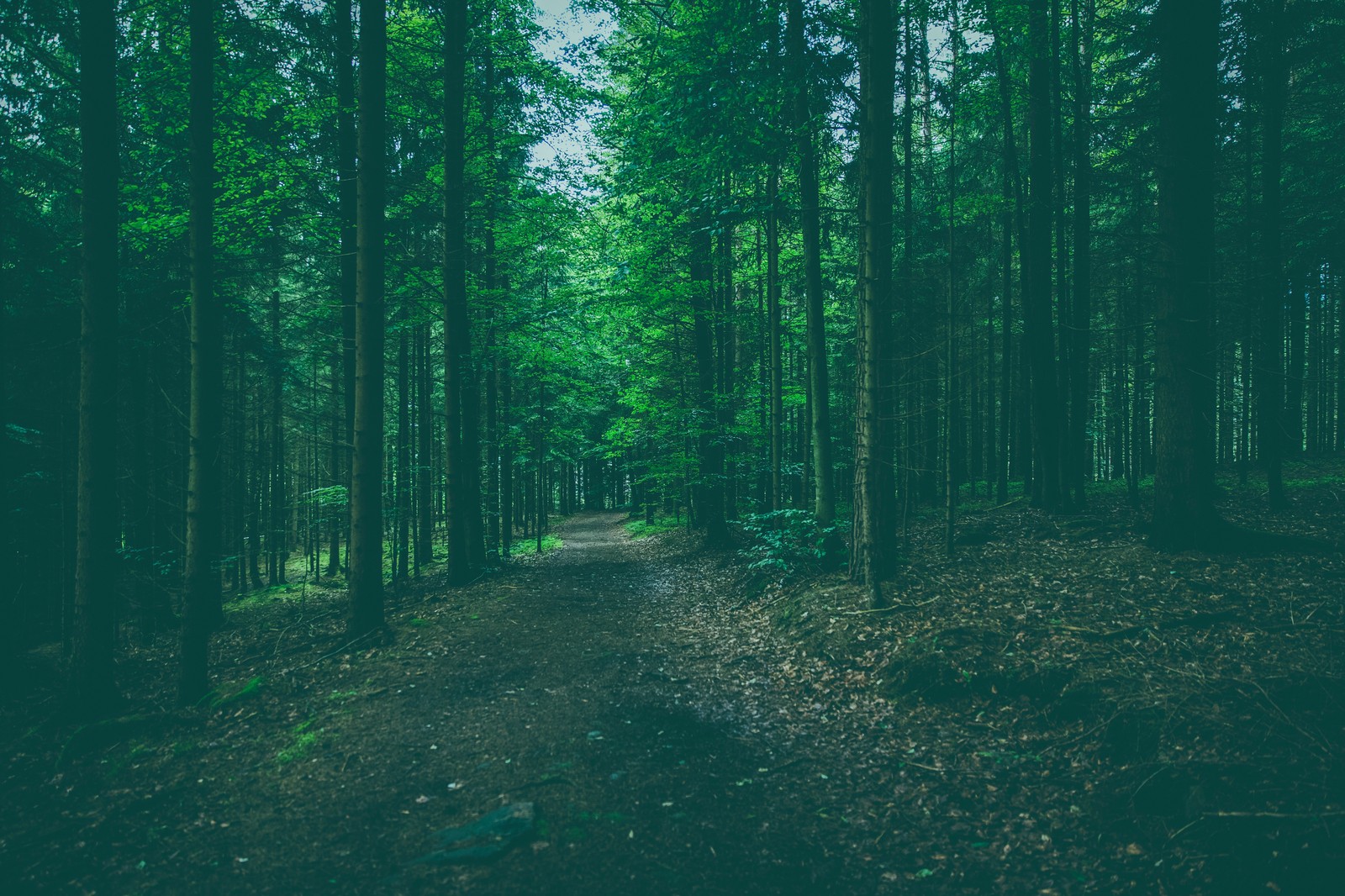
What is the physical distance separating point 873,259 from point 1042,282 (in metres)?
7.69

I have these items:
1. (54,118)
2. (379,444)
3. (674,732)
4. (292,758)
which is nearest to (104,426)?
(379,444)

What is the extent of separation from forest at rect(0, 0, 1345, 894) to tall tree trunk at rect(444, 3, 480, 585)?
0.12 metres

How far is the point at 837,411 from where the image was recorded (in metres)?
26.8

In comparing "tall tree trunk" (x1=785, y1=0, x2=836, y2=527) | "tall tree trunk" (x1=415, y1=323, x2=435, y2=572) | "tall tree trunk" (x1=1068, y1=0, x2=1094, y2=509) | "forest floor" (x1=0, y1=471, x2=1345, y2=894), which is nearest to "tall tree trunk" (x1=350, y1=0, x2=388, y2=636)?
"forest floor" (x1=0, y1=471, x2=1345, y2=894)

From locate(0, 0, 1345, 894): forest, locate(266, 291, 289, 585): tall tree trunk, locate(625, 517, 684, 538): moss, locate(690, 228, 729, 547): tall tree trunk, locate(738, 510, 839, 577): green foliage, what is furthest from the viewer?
locate(625, 517, 684, 538): moss

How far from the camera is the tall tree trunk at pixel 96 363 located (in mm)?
6723

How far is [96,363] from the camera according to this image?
6.88m

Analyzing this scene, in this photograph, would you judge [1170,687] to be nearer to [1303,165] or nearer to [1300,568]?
[1300,568]

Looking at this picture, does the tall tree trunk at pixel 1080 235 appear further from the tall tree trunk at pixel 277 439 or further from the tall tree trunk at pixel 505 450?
the tall tree trunk at pixel 277 439


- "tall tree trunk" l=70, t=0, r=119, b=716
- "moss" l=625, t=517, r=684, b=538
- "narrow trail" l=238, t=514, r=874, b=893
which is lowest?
"moss" l=625, t=517, r=684, b=538

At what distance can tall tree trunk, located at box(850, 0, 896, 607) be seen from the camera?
8.69 meters

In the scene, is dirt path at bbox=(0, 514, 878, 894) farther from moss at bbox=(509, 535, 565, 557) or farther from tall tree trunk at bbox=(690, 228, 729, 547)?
moss at bbox=(509, 535, 565, 557)

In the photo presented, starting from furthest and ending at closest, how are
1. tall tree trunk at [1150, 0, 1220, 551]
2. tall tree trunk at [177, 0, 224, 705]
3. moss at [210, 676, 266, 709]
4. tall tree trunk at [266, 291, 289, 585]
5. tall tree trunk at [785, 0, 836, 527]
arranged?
1. tall tree trunk at [266, 291, 289, 585]
2. tall tree trunk at [785, 0, 836, 527]
3. tall tree trunk at [1150, 0, 1220, 551]
4. moss at [210, 676, 266, 709]
5. tall tree trunk at [177, 0, 224, 705]

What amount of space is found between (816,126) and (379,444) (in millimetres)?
9512
